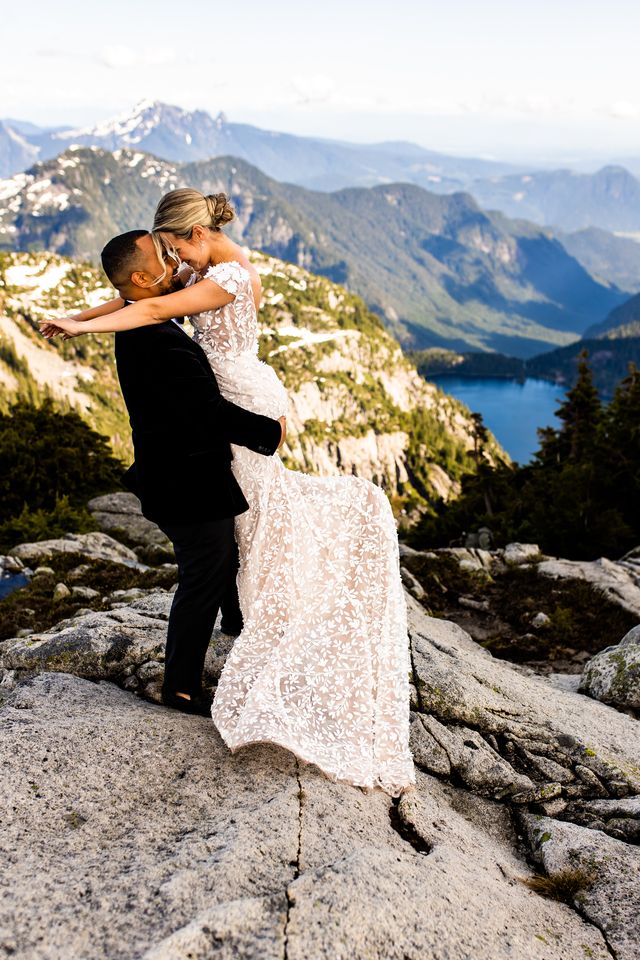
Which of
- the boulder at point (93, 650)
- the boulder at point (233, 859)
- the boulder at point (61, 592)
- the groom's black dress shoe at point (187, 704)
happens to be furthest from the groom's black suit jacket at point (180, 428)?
the boulder at point (61, 592)

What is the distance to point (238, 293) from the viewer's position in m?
5.50

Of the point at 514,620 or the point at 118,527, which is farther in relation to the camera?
the point at 118,527

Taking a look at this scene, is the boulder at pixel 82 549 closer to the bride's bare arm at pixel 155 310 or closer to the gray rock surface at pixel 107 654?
the gray rock surface at pixel 107 654

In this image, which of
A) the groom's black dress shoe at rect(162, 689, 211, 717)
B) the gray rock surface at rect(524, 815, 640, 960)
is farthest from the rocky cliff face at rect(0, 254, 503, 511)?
the gray rock surface at rect(524, 815, 640, 960)

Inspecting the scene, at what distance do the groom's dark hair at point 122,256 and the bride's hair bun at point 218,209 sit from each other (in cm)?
58

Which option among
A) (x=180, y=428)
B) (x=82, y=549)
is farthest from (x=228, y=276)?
(x=82, y=549)

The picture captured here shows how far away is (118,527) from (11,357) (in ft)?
532

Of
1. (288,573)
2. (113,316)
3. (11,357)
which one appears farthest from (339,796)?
(11,357)

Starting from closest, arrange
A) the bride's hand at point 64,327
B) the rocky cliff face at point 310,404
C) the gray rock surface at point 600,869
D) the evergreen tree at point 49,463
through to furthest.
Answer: the gray rock surface at point 600,869 → the bride's hand at point 64,327 → the evergreen tree at point 49,463 → the rocky cliff face at point 310,404

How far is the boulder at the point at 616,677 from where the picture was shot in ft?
28.2

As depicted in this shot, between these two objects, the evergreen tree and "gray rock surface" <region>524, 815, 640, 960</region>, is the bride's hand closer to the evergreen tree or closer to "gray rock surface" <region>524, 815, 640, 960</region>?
"gray rock surface" <region>524, 815, 640, 960</region>

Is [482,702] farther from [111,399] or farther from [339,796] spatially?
[111,399]

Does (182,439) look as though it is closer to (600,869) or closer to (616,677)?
(600,869)

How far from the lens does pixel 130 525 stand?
20547 mm
